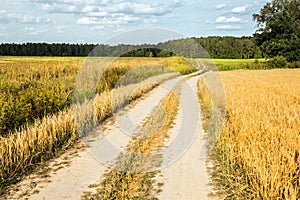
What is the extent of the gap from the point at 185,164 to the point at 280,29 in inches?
2133

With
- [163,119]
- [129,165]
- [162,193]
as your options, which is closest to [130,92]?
[163,119]

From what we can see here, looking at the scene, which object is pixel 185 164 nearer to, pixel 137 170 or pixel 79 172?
pixel 137 170

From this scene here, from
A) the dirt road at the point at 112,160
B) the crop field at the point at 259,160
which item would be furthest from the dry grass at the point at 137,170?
the crop field at the point at 259,160

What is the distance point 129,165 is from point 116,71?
16.3 m

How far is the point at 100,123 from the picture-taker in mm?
10023

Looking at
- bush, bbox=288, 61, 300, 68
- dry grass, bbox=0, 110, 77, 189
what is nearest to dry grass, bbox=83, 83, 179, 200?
dry grass, bbox=0, 110, 77, 189

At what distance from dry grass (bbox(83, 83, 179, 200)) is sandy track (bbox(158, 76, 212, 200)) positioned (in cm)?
20

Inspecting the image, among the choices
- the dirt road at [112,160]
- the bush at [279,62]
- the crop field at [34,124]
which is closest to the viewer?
the dirt road at [112,160]

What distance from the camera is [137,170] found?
5.94 metres

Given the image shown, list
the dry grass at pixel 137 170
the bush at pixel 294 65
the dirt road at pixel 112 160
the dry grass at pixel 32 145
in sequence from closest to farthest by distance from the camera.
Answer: the dry grass at pixel 137 170
the dirt road at pixel 112 160
the dry grass at pixel 32 145
the bush at pixel 294 65

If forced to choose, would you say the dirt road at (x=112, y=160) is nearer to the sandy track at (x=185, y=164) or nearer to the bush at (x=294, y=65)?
the sandy track at (x=185, y=164)

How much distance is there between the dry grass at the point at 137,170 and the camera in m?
4.95

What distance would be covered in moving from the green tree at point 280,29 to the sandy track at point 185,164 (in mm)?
47314

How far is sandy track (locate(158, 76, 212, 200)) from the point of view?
508 centimetres
